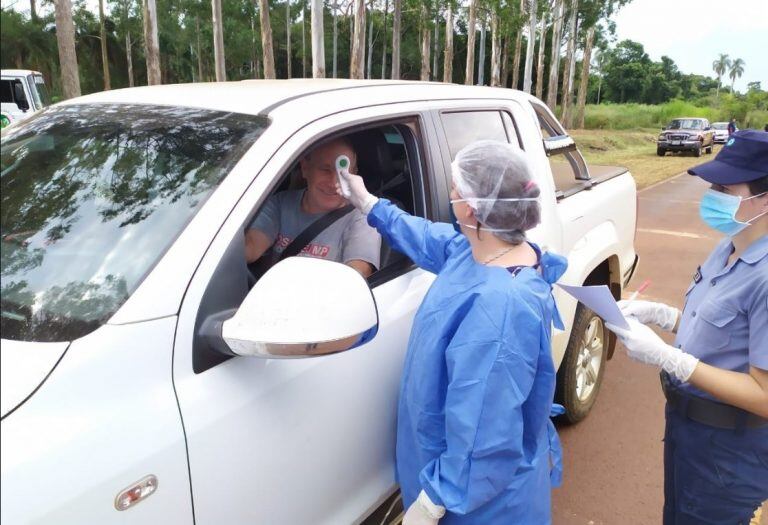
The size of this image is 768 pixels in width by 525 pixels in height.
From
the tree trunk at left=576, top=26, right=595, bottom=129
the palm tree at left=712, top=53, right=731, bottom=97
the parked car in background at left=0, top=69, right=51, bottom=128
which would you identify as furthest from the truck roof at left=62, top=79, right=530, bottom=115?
the palm tree at left=712, top=53, right=731, bottom=97

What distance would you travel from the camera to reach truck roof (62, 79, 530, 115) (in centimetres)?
196

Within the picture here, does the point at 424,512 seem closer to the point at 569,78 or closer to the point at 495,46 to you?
the point at 495,46

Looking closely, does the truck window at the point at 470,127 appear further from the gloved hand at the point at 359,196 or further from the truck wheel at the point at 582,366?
the truck wheel at the point at 582,366

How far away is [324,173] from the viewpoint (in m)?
2.53

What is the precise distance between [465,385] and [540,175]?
5.31 ft

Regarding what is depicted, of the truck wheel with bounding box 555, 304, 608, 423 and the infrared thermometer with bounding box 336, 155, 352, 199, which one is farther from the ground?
the infrared thermometer with bounding box 336, 155, 352, 199

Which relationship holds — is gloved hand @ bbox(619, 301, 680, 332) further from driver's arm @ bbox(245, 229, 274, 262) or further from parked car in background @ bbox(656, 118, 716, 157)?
parked car in background @ bbox(656, 118, 716, 157)

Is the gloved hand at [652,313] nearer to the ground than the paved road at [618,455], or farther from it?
farther from it

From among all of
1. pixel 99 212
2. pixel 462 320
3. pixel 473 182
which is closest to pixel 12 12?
pixel 99 212

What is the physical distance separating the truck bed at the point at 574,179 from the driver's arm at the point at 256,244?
158 cm

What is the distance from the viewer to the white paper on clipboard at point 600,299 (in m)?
1.87

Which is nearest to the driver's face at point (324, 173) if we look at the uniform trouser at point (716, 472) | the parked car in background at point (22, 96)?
the uniform trouser at point (716, 472)

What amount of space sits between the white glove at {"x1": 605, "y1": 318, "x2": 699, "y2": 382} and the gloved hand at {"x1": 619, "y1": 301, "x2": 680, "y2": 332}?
286 millimetres

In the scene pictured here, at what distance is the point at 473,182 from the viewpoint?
179 cm
